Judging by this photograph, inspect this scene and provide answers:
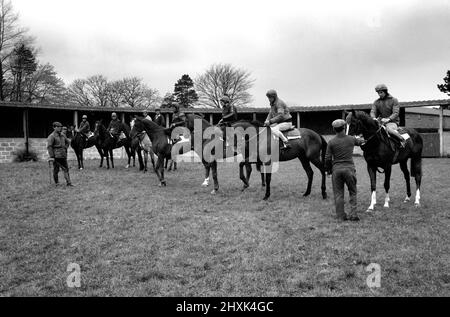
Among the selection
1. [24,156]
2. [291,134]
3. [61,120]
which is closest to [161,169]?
[291,134]

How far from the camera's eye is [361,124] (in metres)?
8.80

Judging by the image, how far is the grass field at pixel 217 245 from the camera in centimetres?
478

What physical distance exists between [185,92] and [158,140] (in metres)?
47.1

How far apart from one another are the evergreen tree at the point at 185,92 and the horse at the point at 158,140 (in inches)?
1745

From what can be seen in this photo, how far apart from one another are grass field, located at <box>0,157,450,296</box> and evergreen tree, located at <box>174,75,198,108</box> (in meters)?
48.1

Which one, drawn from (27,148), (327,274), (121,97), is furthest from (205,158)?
(121,97)

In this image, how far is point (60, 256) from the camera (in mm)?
6027

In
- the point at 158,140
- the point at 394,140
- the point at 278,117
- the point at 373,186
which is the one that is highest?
the point at 278,117

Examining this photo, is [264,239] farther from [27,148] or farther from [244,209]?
[27,148]

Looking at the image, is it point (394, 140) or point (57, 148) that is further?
point (57, 148)

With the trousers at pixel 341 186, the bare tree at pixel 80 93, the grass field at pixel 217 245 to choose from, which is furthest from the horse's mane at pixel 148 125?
the bare tree at pixel 80 93

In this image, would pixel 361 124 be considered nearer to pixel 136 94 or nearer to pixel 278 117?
pixel 278 117

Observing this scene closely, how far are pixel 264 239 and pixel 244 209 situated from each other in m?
2.65

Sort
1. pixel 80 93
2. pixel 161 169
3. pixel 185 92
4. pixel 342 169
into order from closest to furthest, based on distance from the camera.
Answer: pixel 342 169, pixel 161 169, pixel 80 93, pixel 185 92
